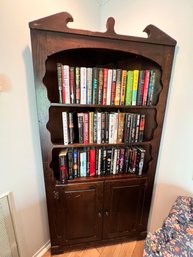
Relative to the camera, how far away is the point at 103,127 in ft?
3.71

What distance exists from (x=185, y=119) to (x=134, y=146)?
0.46 meters

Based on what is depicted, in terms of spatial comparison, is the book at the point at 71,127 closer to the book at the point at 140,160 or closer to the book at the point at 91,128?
the book at the point at 91,128

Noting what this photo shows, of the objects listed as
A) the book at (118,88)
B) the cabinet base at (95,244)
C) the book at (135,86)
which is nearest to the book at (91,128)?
the book at (118,88)

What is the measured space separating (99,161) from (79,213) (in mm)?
479

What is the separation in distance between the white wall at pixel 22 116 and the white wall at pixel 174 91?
16.7 inches

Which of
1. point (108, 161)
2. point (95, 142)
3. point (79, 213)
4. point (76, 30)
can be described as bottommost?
point (79, 213)

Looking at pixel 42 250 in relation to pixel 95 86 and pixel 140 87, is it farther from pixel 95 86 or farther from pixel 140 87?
pixel 140 87

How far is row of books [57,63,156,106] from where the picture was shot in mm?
981

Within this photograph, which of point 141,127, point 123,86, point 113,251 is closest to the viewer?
point 123,86

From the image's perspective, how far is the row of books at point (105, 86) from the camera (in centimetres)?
98

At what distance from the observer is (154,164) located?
1.25 m

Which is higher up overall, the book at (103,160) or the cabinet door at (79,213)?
the book at (103,160)

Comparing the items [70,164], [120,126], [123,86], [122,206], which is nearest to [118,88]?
[123,86]

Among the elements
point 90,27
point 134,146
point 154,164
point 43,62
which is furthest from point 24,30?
point 154,164
